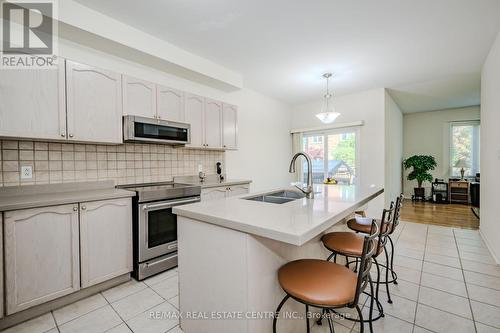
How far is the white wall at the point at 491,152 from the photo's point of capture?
270 cm

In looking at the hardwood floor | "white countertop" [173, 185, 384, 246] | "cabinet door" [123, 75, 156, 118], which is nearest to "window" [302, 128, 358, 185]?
the hardwood floor

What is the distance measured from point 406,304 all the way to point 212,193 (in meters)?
2.29

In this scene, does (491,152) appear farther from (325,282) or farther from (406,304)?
(325,282)

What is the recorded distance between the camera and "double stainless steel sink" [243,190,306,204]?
2.11 metres

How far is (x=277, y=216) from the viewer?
1269 mm

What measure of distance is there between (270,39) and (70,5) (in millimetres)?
1986

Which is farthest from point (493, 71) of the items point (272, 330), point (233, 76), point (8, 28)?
point (8, 28)

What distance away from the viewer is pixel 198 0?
2.08m

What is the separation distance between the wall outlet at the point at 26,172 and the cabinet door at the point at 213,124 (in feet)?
6.22

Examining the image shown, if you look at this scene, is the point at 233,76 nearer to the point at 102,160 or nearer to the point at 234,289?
the point at 102,160

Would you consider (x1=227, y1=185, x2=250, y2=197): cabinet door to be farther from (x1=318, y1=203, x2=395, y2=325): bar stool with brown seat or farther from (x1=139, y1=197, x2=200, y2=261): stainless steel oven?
(x1=318, y1=203, x2=395, y2=325): bar stool with brown seat

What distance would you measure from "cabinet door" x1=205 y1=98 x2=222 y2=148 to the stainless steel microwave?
0.41 metres

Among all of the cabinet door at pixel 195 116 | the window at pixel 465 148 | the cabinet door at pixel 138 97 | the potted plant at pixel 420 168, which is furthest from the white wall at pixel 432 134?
the cabinet door at pixel 138 97

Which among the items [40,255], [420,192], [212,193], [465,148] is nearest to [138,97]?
[212,193]
